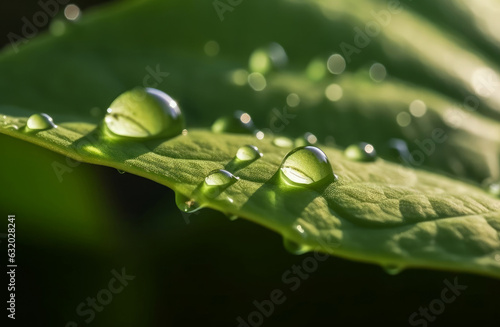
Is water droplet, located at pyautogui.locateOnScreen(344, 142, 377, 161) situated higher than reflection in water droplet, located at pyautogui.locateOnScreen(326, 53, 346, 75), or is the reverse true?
reflection in water droplet, located at pyautogui.locateOnScreen(326, 53, 346, 75)

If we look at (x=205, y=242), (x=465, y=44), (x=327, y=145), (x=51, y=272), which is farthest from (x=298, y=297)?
(x=465, y=44)

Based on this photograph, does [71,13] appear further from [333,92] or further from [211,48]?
[333,92]

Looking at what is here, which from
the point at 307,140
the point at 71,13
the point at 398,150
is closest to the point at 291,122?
the point at 307,140

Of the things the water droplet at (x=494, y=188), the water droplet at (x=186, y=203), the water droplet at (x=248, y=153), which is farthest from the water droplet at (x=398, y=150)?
the water droplet at (x=186, y=203)

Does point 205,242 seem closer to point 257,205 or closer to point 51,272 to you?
point 51,272

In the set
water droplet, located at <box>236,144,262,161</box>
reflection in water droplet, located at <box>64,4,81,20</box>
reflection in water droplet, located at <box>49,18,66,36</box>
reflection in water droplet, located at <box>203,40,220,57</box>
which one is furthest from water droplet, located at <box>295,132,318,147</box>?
reflection in water droplet, located at <box>64,4,81,20</box>

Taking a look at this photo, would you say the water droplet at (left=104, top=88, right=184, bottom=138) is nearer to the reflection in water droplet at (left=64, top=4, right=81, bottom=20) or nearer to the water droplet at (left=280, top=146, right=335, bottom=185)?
the water droplet at (left=280, top=146, right=335, bottom=185)
